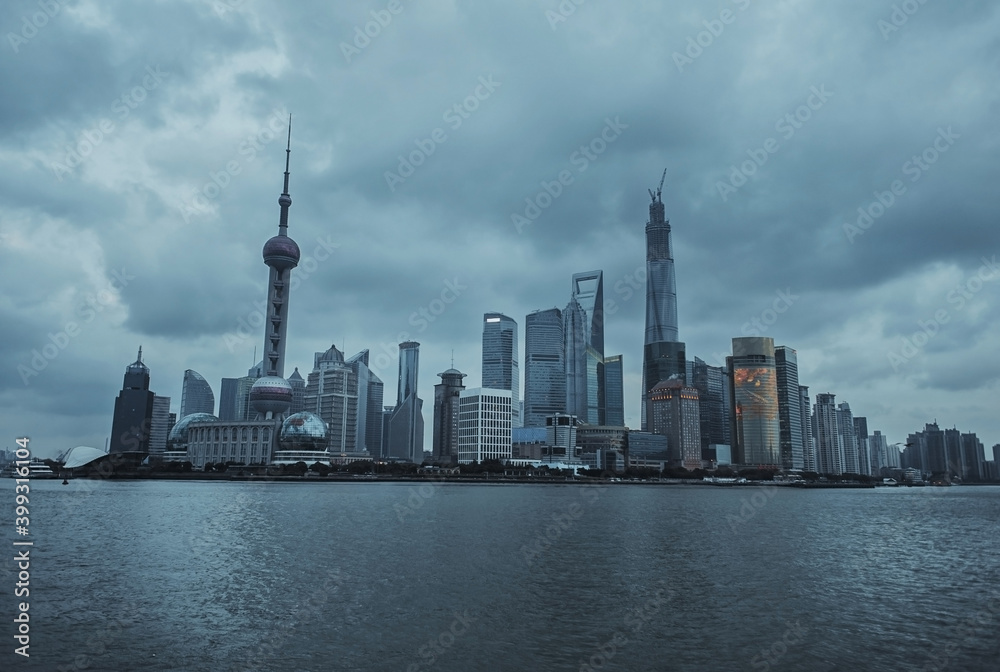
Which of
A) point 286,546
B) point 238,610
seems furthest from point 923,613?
point 286,546

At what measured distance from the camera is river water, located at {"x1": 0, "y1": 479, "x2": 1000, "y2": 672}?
27.0 m

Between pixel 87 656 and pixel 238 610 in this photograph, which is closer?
pixel 87 656

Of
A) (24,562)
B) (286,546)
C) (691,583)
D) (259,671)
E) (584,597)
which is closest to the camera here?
(259,671)

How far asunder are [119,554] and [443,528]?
3057cm

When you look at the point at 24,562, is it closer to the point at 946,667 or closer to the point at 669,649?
the point at 669,649

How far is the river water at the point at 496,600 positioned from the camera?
88.6 feet

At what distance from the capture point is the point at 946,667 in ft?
86.6

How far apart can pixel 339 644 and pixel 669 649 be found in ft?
44.6

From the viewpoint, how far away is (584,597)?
3753cm

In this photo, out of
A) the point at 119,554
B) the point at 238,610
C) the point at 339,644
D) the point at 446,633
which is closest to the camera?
the point at 339,644

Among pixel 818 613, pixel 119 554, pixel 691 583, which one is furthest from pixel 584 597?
pixel 119 554

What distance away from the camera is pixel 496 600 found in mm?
36375

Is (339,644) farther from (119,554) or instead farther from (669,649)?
(119,554)

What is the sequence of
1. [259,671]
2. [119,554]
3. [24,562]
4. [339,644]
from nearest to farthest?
[259,671], [339,644], [24,562], [119,554]
